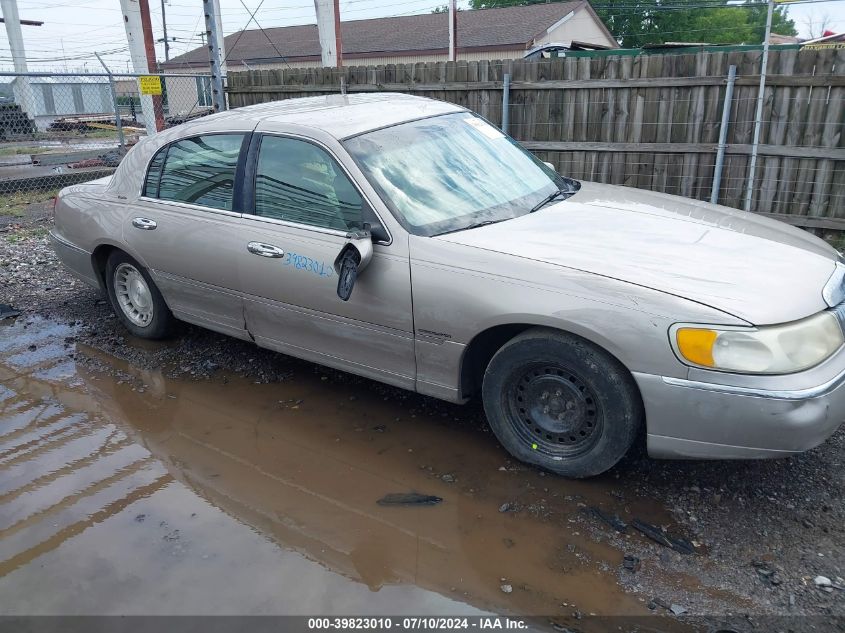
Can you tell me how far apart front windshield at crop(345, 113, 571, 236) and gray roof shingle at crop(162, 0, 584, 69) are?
83.7ft

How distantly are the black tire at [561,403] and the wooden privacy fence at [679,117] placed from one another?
5503 mm

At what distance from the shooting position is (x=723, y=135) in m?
7.52

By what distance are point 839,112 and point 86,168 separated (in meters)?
13.5

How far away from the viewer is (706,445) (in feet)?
9.51

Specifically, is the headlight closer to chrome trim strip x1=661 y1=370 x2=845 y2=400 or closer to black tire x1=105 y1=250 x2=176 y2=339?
chrome trim strip x1=661 y1=370 x2=845 y2=400

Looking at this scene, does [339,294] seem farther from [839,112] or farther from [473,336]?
[839,112]

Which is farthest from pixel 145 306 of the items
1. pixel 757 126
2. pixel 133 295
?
pixel 757 126

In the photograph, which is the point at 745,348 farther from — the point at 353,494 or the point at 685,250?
the point at 353,494

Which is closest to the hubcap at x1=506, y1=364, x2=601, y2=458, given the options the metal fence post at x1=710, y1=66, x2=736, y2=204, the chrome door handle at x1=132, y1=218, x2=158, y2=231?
the chrome door handle at x1=132, y1=218, x2=158, y2=231

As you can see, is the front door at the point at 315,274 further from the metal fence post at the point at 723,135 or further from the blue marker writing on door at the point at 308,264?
the metal fence post at the point at 723,135

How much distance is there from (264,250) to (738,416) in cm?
264

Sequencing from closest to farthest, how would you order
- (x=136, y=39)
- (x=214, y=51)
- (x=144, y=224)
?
(x=144, y=224)
(x=214, y=51)
(x=136, y=39)

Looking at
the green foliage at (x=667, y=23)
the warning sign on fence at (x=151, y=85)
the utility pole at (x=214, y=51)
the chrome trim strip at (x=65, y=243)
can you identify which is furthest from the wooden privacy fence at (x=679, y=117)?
the green foliage at (x=667, y=23)

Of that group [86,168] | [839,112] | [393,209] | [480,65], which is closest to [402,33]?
[86,168]
